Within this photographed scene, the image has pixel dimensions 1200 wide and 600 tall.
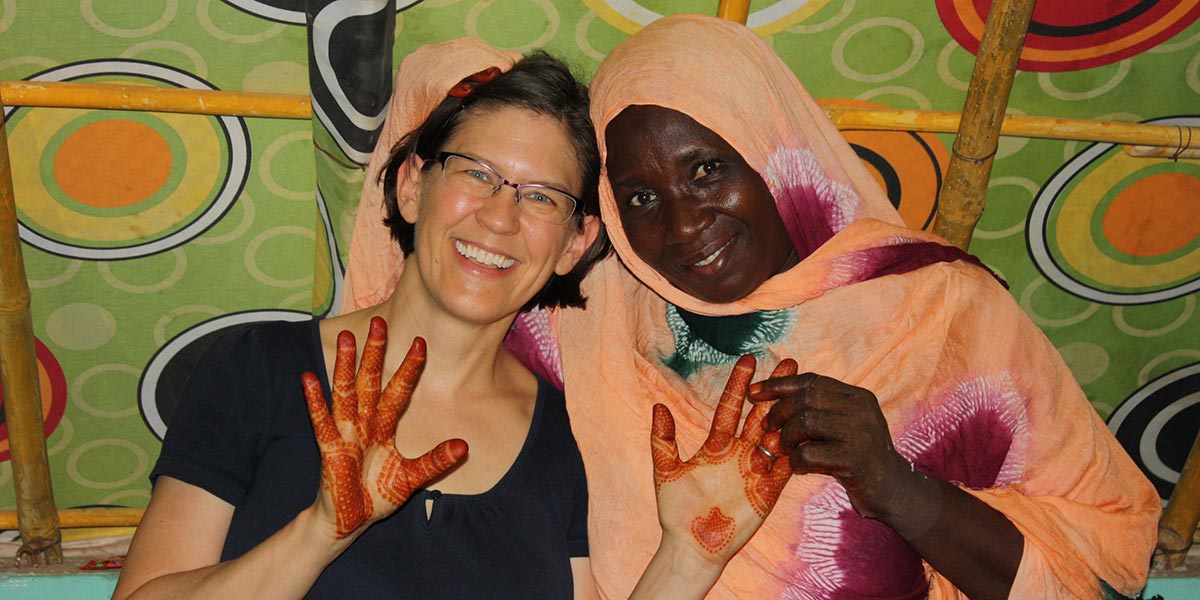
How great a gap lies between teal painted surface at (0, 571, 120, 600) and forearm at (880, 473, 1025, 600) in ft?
5.55

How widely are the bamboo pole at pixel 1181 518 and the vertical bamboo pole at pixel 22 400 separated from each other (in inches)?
96.2

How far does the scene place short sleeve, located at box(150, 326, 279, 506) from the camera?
1504 mm

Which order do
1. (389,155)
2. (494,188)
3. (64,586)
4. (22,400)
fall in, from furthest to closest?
(64,586), (22,400), (389,155), (494,188)

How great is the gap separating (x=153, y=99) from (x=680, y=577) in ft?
4.15

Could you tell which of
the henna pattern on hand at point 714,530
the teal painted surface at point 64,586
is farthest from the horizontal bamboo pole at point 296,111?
the teal painted surface at point 64,586

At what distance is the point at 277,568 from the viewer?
1.39 meters

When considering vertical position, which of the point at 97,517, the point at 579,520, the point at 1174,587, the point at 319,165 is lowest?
the point at 97,517

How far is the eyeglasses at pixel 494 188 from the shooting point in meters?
1.60

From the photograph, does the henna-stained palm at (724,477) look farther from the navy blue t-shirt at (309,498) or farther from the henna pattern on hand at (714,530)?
the navy blue t-shirt at (309,498)

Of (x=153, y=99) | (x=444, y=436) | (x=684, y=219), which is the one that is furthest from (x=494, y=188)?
(x=153, y=99)

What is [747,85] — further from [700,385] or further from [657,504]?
[657,504]

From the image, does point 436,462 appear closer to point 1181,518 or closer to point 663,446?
point 663,446

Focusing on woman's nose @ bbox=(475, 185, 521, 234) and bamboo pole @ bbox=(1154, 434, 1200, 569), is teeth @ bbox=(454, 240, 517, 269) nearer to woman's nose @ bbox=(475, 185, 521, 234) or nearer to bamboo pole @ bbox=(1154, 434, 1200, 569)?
woman's nose @ bbox=(475, 185, 521, 234)

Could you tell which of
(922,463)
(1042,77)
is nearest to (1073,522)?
(922,463)
